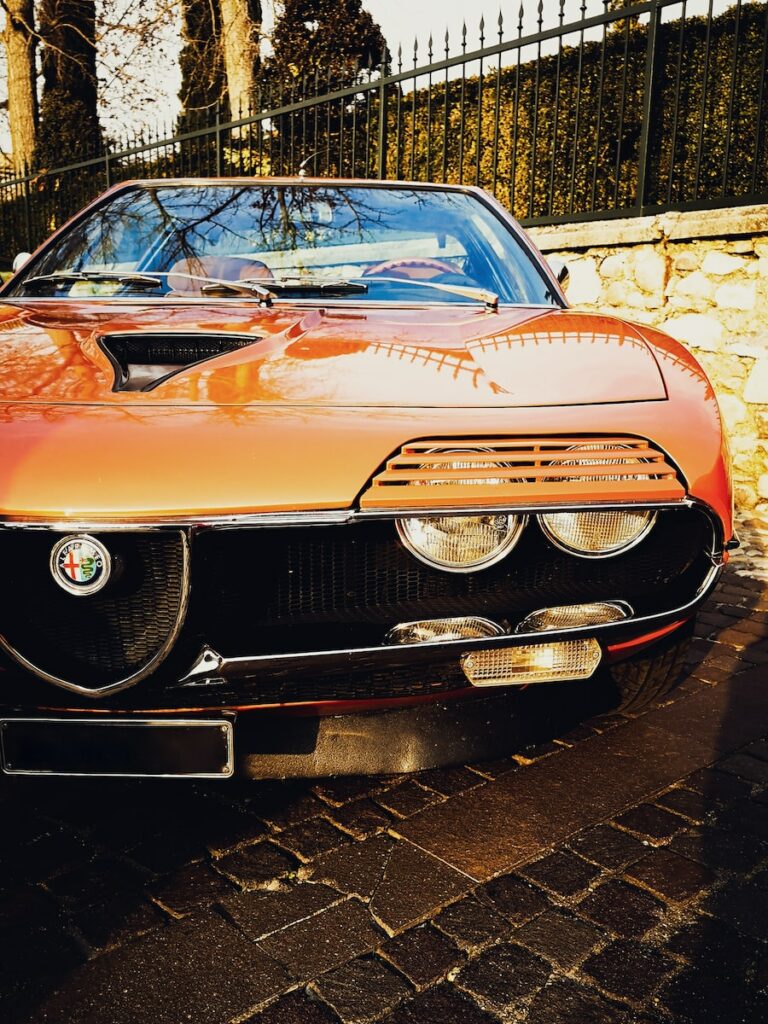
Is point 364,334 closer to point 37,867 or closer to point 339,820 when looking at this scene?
point 339,820

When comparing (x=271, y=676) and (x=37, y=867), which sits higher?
→ (x=271, y=676)

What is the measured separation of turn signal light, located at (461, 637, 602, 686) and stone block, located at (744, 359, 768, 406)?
4.14 meters

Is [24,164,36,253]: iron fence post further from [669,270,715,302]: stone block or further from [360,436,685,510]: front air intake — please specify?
[360,436,685,510]: front air intake

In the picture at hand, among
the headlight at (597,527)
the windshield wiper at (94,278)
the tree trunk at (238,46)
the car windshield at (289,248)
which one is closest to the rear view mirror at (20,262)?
the car windshield at (289,248)

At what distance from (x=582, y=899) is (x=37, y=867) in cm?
122

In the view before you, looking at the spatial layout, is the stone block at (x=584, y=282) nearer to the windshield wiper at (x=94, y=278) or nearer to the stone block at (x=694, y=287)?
the stone block at (x=694, y=287)

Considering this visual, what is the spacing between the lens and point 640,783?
2500mm

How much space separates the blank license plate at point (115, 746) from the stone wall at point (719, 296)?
4.60 m

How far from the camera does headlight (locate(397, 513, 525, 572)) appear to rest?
6.00 ft

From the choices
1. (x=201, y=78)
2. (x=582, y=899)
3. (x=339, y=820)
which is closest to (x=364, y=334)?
(x=339, y=820)

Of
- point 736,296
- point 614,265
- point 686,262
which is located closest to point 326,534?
point 736,296

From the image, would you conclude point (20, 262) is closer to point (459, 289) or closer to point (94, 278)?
point (94, 278)

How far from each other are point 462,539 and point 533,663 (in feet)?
1.08

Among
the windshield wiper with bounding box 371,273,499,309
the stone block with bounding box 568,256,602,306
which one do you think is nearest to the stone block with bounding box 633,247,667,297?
the stone block with bounding box 568,256,602,306
